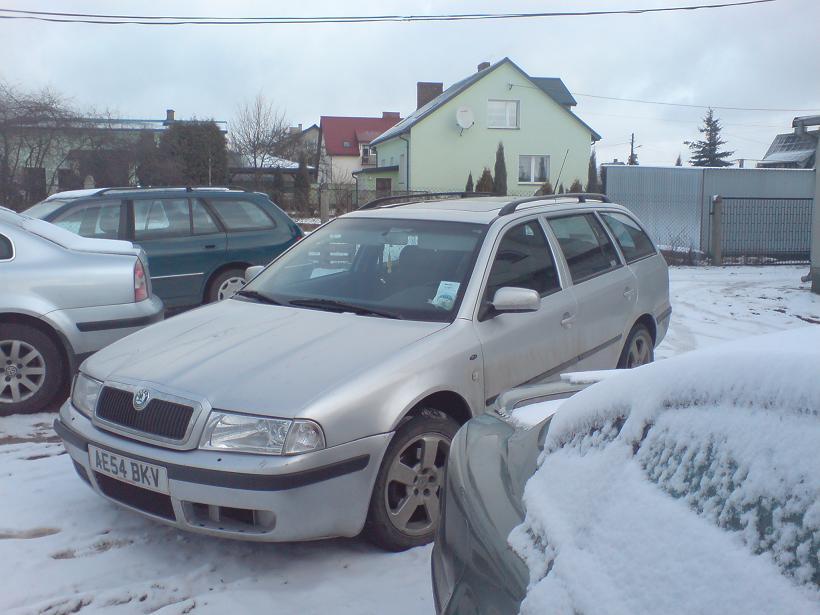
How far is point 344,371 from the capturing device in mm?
3760

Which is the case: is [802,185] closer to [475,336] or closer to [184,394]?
[475,336]

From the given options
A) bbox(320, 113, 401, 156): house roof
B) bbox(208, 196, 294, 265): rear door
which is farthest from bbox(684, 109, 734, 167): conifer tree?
bbox(208, 196, 294, 265): rear door

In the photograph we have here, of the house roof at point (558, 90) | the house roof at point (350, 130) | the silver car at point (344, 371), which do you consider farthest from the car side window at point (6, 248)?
the house roof at point (350, 130)

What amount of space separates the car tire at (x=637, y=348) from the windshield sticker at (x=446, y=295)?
1962 mm

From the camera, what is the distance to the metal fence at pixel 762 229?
18.3 meters

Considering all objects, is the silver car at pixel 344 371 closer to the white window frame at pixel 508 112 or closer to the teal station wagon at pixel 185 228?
the teal station wagon at pixel 185 228

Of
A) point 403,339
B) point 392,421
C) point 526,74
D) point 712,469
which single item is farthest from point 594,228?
point 526,74

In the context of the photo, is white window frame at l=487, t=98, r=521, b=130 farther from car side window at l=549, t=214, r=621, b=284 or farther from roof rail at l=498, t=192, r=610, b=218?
car side window at l=549, t=214, r=621, b=284

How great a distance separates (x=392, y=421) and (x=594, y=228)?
2.97 m

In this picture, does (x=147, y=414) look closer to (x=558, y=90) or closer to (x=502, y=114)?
(x=502, y=114)

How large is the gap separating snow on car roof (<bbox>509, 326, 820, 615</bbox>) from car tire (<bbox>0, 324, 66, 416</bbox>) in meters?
4.87

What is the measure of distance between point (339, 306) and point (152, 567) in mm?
1676

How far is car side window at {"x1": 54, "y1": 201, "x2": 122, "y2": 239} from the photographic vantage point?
905 centimetres

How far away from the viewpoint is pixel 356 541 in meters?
4.09
